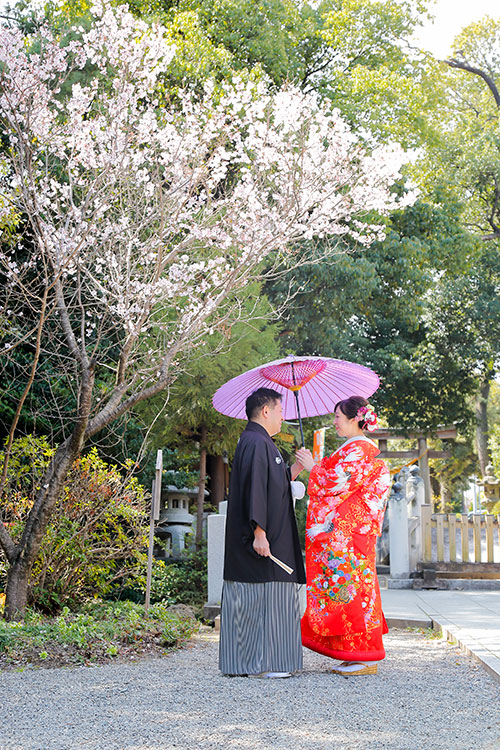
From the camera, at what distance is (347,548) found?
14.9ft

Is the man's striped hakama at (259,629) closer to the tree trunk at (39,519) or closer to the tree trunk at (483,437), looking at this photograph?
the tree trunk at (39,519)

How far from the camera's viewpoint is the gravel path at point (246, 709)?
3.09m

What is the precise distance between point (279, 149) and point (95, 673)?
6058mm

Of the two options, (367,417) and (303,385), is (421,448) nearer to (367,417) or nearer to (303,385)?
(303,385)

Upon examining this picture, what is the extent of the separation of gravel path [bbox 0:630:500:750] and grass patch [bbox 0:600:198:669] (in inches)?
11.3

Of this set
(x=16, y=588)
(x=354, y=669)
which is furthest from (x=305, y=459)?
(x=16, y=588)

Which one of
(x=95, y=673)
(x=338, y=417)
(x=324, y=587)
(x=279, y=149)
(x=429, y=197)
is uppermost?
(x=429, y=197)

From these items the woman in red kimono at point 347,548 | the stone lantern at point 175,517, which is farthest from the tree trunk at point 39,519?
the stone lantern at point 175,517

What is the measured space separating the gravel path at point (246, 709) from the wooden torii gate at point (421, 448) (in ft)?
57.5

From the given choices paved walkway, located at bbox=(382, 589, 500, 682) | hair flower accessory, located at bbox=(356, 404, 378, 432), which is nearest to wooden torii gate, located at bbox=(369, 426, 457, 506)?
paved walkway, located at bbox=(382, 589, 500, 682)

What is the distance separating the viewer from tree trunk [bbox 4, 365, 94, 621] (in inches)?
241

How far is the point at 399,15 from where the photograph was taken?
53.7ft

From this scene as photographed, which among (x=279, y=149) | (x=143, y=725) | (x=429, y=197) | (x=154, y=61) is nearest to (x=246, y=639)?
(x=143, y=725)

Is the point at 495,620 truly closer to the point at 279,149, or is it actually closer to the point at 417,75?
the point at 279,149
